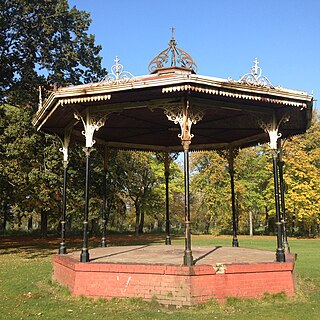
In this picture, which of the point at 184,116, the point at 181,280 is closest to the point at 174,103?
the point at 184,116

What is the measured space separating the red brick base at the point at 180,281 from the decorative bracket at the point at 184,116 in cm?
325

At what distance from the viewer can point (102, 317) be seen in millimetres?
7207

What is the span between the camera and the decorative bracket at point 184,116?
29.9 ft

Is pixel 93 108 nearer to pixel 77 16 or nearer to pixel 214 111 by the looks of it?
pixel 214 111

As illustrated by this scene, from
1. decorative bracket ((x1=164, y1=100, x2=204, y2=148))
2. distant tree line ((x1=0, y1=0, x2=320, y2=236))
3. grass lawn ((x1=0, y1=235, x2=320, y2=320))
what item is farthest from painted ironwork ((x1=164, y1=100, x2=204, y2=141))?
distant tree line ((x1=0, y1=0, x2=320, y2=236))

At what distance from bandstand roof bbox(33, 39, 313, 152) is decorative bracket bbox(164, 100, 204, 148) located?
0.09 feet

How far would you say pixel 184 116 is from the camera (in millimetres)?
9203

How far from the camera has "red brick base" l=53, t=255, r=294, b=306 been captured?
26.0 ft

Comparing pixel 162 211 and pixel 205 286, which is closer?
pixel 205 286

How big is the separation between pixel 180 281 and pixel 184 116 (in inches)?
159

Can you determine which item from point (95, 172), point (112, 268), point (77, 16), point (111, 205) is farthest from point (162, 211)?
point (112, 268)

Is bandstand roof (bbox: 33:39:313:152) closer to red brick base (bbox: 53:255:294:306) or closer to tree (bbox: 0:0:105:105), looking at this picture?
red brick base (bbox: 53:255:294:306)

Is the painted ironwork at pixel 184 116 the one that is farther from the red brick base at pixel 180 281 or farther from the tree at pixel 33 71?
A: the tree at pixel 33 71

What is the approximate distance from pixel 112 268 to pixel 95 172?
2104 centimetres
